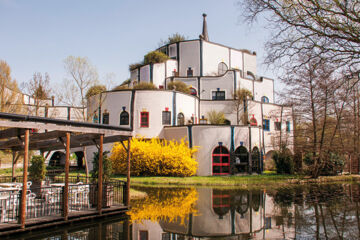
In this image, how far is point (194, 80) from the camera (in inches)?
1357

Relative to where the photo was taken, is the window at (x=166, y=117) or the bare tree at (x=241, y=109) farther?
the bare tree at (x=241, y=109)

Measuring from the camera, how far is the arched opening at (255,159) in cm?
2648

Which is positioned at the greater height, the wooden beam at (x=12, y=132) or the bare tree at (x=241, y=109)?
the bare tree at (x=241, y=109)

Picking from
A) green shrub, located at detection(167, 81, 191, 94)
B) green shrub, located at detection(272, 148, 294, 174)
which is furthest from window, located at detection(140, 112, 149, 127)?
green shrub, located at detection(272, 148, 294, 174)

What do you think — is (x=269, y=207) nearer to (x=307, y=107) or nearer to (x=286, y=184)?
(x=286, y=184)

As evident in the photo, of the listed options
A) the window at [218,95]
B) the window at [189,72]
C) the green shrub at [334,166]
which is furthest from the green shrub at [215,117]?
the green shrub at [334,166]

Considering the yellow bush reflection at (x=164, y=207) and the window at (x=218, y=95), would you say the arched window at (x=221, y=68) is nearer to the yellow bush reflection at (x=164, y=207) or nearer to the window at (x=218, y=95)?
the window at (x=218, y=95)

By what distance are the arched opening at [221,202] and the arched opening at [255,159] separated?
33.2ft

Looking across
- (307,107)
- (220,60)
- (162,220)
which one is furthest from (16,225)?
Result: (220,60)

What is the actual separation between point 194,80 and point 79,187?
25028mm

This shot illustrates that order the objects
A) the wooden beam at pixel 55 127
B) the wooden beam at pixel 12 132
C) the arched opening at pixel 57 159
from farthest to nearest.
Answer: the arched opening at pixel 57 159, the wooden beam at pixel 12 132, the wooden beam at pixel 55 127

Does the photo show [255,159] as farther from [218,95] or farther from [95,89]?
[95,89]

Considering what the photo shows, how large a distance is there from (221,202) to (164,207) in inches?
112

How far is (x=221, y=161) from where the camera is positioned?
81.5ft
